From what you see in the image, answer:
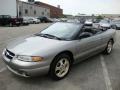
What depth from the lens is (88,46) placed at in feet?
16.1

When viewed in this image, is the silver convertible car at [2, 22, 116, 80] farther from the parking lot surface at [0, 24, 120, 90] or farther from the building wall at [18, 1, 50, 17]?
the building wall at [18, 1, 50, 17]

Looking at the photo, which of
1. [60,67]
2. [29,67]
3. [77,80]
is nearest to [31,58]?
[29,67]

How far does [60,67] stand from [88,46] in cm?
131

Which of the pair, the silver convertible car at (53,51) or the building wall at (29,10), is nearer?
the silver convertible car at (53,51)

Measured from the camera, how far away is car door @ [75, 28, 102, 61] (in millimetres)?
4535

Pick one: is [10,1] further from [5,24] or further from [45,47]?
[45,47]

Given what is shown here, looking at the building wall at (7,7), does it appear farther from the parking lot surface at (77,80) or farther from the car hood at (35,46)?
the car hood at (35,46)

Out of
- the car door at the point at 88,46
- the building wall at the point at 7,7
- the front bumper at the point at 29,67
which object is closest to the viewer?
the front bumper at the point at 29,67

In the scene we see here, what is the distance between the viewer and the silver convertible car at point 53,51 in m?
3.55

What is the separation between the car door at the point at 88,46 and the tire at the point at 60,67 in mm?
453

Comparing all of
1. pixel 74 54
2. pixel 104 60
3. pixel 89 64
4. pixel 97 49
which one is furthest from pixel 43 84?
pixel 104 60

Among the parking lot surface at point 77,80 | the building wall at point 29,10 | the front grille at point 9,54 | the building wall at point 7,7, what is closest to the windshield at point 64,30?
the parking lot surface at point 77,80

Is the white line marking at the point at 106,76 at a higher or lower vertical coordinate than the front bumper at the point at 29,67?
lower

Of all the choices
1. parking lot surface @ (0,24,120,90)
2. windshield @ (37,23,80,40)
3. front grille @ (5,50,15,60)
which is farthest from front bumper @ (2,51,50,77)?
windshield @ (37,23,80,40)
